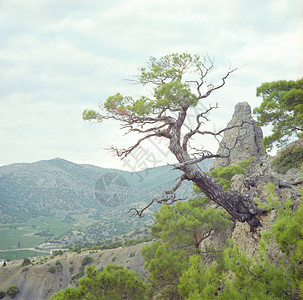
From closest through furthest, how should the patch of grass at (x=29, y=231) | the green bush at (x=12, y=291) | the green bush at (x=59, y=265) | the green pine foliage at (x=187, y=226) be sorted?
the green pine foliage at (x=187, y=226), the green bush at (x=12, y=291), the green bush at (x=59, y=265), the patch of grass at (x=29, y=231)

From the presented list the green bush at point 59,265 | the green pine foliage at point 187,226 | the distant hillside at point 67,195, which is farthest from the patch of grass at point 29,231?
the green pine foliage at point 187,226

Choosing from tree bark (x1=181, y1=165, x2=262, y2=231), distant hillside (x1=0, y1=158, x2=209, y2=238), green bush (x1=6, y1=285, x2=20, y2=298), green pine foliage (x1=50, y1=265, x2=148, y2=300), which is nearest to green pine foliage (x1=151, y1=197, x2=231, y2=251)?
green pine foliage (x1=50, y1=265, x2=148, y2=300)

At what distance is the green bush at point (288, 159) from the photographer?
41.0 ft

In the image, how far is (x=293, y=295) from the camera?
10.2ft

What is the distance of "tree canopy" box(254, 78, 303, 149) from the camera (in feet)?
34.6

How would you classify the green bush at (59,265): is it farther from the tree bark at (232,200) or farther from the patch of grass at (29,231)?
the patch of grass at (29,231)

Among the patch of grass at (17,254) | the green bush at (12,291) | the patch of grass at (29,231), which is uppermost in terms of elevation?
the green bush at (12,291)

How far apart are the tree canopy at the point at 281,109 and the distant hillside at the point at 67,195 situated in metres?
61.0

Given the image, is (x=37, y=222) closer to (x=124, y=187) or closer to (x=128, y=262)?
(x=124, y=187)

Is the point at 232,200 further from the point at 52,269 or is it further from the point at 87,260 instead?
the point at 52,269

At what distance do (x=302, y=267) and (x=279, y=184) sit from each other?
454 centimetres

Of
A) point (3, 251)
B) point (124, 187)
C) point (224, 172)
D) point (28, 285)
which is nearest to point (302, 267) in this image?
point (224, 172)

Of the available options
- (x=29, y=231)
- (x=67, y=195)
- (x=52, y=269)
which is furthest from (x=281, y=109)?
(x=67, y=195)

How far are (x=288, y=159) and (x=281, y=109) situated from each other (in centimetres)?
356
